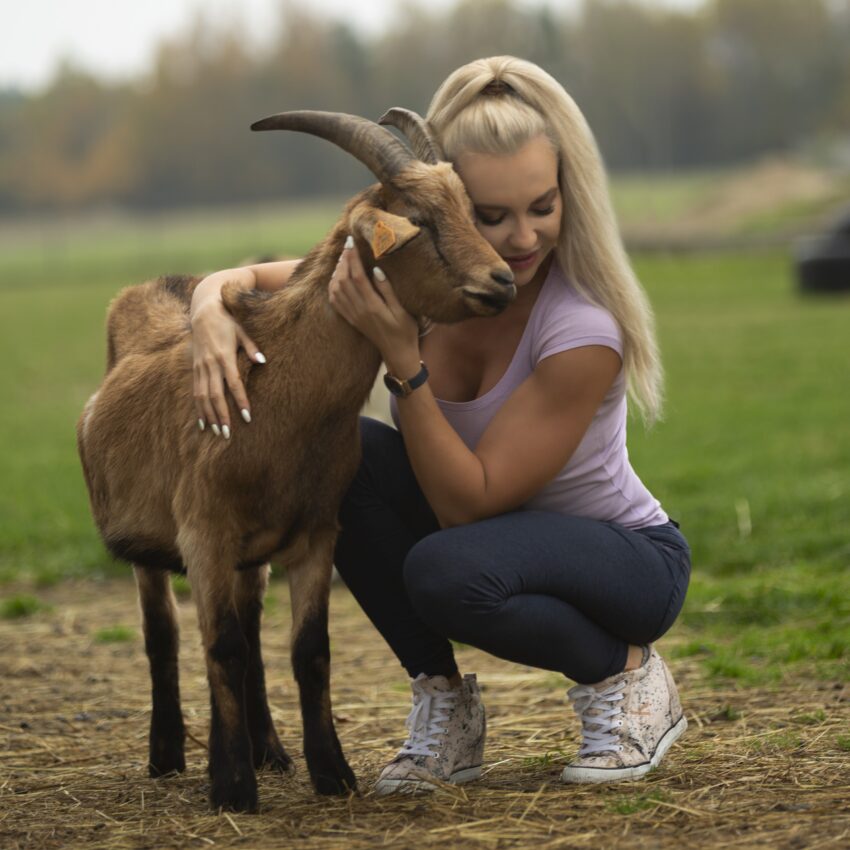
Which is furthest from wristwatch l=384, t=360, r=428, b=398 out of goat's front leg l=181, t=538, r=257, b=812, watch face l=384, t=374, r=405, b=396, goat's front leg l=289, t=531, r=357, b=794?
goat's front leg l=181, t=538, r=257, b=812

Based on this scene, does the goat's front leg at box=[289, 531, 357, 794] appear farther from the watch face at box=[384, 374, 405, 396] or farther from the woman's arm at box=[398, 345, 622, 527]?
the watch face at box=[384, 374, 405, 396]

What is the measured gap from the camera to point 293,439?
371 centimetres

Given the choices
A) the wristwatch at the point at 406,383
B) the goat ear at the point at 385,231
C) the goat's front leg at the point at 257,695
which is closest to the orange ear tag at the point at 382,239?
the goat ear at the point at 385,231

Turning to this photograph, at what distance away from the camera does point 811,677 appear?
4855mm

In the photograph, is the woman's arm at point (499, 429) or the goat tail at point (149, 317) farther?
the goat tail at point (149, 317)

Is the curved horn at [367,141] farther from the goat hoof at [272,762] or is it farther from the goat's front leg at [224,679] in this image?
the goat hoof at [272,762]

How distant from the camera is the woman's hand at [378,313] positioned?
11.7 ft

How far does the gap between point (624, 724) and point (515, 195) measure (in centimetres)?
141

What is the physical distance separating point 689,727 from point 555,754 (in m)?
0.46

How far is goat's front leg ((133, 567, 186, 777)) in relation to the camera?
422 centimetres

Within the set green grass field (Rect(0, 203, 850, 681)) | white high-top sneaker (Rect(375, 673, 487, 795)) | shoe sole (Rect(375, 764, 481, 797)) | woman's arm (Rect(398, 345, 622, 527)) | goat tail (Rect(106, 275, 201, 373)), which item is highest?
goat tail (Rect(106, 275, 201, 373))

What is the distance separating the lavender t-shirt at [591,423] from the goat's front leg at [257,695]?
77 centimetres

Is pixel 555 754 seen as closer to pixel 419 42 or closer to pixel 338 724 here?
pixel 338 724

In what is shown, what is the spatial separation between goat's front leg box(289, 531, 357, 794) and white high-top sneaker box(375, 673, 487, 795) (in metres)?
0.14
